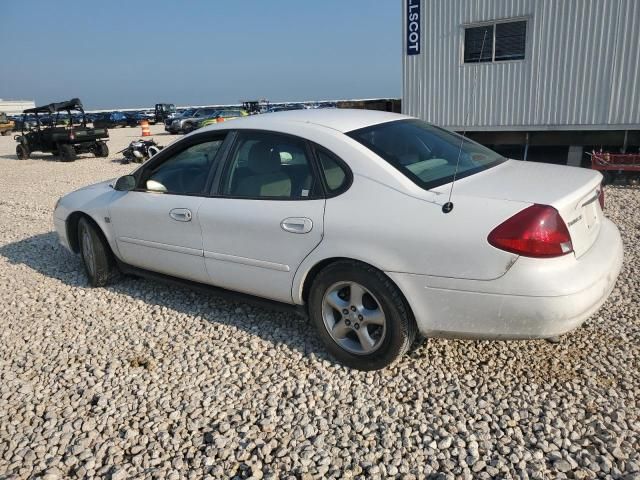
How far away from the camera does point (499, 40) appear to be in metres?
10.7

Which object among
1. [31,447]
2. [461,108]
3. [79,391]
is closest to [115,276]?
[79,391]

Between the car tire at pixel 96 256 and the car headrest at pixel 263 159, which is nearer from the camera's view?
the car headrest at pixel 263 159

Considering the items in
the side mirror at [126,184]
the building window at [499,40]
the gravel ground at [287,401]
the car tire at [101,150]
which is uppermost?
the building window at [499,40]

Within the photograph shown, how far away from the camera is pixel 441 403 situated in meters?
2.87

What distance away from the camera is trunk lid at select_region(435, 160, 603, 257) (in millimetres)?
2686

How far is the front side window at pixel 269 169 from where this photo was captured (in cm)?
333

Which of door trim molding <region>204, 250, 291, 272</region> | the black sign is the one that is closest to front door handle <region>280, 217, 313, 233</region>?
door trim molding <region>204, 250, 291, 272</region>

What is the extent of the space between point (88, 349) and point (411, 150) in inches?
108

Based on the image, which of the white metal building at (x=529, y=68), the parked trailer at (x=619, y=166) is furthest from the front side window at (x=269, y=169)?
the parked trailer at (x=619, y=166)

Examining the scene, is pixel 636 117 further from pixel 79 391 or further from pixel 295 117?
pixel 79 391

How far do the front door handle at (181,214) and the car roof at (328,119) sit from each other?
67 centimetres

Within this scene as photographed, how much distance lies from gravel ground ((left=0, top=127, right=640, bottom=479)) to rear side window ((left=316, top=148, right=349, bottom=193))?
1168 mm

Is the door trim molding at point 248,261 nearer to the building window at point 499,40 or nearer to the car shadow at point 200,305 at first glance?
the car shadow at point 200,305

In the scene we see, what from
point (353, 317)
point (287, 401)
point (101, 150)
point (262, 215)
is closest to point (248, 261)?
point (262, 215)
